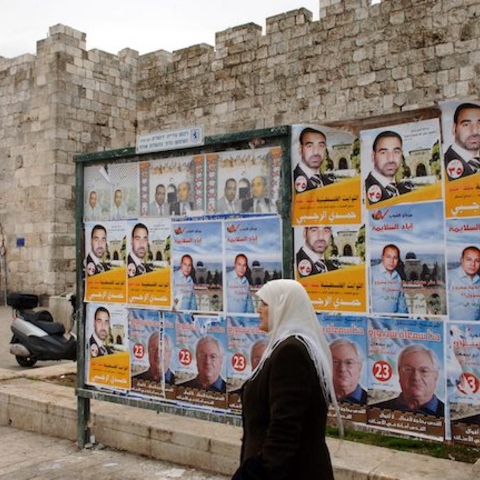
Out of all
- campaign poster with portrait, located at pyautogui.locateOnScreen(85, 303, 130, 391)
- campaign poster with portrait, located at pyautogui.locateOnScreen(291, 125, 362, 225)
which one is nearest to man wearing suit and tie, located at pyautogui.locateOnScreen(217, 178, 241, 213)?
campaign poster with portrait, located at pyautogui.locateOnScreen(291, 125, 362, 225)

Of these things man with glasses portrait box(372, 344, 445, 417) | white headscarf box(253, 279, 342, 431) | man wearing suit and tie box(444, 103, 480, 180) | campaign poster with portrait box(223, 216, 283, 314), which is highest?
man wearing suit and tie box(444, 103, 480, 180)

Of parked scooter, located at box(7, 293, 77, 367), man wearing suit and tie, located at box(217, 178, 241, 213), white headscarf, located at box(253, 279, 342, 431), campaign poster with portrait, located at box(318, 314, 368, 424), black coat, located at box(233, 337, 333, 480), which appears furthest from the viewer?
parked scooter, located at box(7, 293, 77, 367)

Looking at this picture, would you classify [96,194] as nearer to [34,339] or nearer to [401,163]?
[401,163]

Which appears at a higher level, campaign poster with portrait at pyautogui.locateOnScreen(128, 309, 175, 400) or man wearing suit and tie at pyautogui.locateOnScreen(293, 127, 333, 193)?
man wearing suit and tie at pyautogui.locateOnScreen(293, 127, 333, 193)

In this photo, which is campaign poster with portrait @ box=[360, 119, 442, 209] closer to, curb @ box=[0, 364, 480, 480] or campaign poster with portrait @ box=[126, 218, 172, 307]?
curb @ box=[0, 364, 480, 480]

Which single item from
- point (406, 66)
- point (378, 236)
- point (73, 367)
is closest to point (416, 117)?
point (378, 236)

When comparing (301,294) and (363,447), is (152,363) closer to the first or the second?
(363,447)

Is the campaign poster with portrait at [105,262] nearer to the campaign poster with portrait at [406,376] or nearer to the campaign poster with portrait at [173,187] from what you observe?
the campaign poster with portrait at [173,187]

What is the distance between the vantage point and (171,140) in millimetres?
4238

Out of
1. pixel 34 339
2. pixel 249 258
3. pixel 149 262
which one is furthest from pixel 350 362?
pixel 34 339

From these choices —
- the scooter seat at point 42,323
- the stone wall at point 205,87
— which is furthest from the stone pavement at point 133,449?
the stone wall at point 205,87

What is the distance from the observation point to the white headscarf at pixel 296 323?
2.38 metres

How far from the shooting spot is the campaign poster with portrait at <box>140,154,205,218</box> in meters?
4.15

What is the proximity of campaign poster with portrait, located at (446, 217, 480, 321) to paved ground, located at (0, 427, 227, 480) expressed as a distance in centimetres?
208
